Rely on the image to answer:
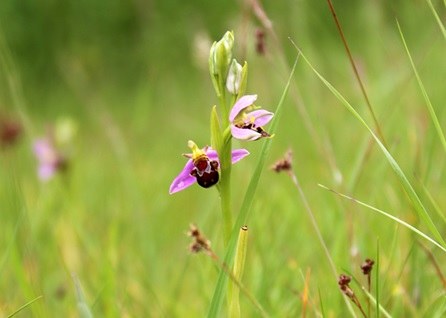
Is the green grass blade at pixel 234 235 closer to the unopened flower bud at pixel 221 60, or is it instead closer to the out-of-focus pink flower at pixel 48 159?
the unopened flower bud at pixel 221 60

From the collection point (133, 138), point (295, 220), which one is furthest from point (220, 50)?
point (133, 138)

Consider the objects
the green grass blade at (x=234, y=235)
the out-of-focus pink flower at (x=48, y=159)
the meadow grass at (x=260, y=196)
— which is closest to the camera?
the green grass blade at (x=234, y=235)

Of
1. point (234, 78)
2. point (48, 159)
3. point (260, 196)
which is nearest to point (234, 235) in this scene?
point (234, 78)

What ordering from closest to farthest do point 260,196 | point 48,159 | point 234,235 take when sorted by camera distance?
point 234,235, point 260,196, point 48,159

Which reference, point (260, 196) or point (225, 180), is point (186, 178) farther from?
point (260, 196)

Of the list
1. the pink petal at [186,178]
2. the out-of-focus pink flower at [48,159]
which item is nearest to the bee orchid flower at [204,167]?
the pink petal at [186,178]

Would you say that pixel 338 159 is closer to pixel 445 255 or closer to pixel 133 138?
pixel 445 255
